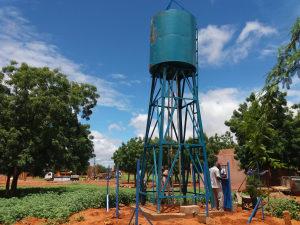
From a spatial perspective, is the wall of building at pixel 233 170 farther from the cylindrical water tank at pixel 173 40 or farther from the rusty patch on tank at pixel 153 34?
the rusty patch on tank at pixel 153 34

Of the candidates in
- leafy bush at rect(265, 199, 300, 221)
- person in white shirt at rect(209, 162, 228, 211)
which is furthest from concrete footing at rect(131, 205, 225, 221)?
leafy bush at rect(265, 199, 300, 221)

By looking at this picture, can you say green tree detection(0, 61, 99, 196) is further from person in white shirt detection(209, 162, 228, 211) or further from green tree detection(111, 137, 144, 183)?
green tree detection(111, 137, 144, 183)

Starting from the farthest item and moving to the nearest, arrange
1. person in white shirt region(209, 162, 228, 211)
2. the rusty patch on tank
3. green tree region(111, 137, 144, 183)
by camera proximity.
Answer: green tree region(111, 137, 144, 183), the rusty patch on tank, person in white shirt region(209, 162, 228, 211)

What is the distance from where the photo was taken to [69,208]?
29.0ft

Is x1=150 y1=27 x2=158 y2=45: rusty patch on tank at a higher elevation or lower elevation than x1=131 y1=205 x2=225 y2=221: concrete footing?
higher

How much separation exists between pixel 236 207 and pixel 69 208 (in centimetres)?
719

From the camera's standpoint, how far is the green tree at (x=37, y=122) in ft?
43.6

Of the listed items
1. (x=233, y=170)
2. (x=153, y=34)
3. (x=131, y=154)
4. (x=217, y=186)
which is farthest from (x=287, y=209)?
(x=131, y=154)

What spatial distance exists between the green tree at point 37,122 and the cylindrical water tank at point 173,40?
7.15 metres

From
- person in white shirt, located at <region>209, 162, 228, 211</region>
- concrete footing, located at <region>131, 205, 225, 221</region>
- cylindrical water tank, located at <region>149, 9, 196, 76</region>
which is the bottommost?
concrete footing, located at <region>131, 205, 225, 221</region>

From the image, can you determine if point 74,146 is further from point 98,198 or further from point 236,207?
point 236,207

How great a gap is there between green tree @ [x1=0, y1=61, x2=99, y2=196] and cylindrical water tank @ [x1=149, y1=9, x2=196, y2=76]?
7148 millimetres

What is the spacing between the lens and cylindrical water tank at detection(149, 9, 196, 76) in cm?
1016

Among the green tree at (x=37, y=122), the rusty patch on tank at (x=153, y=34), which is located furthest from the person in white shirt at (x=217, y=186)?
the green tree at (x=37, y=122)
